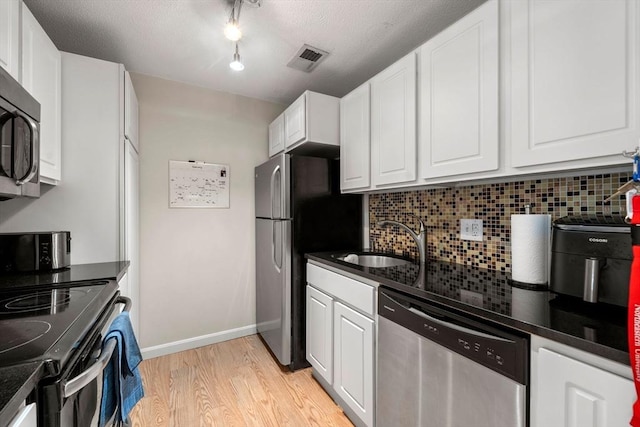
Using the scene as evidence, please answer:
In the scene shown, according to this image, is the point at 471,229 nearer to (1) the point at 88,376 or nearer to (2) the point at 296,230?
(2) the point at 296,230

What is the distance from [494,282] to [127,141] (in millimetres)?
2333

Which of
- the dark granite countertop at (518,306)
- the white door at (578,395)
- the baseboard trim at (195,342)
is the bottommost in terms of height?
the baseboard trim at (195,342)

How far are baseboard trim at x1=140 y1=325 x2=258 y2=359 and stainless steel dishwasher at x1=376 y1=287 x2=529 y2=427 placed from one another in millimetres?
1794

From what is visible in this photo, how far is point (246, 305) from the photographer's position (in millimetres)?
2879

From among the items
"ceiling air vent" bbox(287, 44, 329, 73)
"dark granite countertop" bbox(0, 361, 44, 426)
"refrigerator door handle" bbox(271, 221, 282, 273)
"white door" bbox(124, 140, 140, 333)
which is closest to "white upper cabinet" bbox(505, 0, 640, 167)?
"ceiling air vent" bbox(287, 44, 329, 73)

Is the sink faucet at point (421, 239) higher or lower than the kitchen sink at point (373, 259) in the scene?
higher

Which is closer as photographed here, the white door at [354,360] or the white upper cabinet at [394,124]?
the white door at [354,360]

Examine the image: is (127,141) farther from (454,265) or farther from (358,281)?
(454,265)

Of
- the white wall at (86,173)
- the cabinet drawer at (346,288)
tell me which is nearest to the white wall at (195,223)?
the white wall at (86,173)

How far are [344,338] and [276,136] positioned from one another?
1951 mm

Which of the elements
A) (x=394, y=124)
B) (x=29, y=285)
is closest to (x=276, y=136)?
(x=394, y=124)

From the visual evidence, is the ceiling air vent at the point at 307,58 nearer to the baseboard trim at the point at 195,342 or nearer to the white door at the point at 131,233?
the white door at the point at 131,233

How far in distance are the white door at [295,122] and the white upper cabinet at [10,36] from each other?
1.56 meters

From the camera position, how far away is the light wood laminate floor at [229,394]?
68.1 inches
